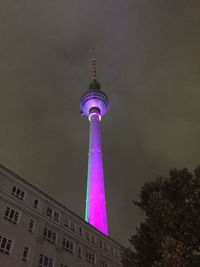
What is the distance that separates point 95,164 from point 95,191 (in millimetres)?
9374

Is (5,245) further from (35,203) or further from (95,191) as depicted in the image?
(95,191)

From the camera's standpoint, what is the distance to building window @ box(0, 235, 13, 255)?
2730cm

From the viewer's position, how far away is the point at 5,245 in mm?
27766

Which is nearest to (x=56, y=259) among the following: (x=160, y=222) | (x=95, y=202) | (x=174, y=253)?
(x=160, y=222)

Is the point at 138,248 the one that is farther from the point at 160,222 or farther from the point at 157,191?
the point at 157,191

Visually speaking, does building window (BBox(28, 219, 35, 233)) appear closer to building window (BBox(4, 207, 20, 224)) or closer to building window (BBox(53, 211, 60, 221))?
building window (BBox(4, 207, 20, 224))

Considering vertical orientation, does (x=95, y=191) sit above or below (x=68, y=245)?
above

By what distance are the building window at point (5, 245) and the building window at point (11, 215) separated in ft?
7.87

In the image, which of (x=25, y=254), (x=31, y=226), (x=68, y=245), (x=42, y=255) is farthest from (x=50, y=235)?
(x=25, y=254)

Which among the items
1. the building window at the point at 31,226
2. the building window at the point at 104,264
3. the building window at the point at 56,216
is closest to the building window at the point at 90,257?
the building window at the point at 104,264

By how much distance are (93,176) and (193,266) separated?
57.1m

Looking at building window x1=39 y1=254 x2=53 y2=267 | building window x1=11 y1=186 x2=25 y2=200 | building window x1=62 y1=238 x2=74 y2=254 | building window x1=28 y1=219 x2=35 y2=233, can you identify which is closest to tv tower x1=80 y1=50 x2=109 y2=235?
building window x1=62 y1=238 x2=74 y2=254

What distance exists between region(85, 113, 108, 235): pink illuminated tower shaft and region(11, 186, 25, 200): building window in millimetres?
30738

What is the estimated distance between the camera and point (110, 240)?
4534 centimetres
